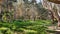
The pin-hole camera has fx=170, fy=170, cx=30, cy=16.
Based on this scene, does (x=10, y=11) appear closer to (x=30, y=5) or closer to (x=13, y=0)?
(x=13, y=0)

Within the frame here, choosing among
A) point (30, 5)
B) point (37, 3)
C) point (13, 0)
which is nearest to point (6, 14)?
point (13, 0)

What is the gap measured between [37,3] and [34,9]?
1.07 meters

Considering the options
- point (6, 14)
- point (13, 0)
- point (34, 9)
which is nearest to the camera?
point (6, 14)

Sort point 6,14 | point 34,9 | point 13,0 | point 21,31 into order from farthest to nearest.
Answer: point 34,9, point 13,0, point 6,14, point 21,31

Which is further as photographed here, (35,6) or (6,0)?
(35,6)

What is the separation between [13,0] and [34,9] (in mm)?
2619

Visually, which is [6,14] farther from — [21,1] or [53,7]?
[53,7]

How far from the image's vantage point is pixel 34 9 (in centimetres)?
1803

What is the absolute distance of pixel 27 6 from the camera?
56.5 feet

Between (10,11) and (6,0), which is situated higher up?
(6,0)

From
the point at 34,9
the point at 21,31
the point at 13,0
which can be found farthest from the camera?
the point at 34,9

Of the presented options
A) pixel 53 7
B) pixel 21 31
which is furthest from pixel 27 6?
pixel 21 31

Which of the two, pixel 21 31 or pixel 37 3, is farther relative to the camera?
pixel 37 3

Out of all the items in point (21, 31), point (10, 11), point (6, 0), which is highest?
point (6, 0)
